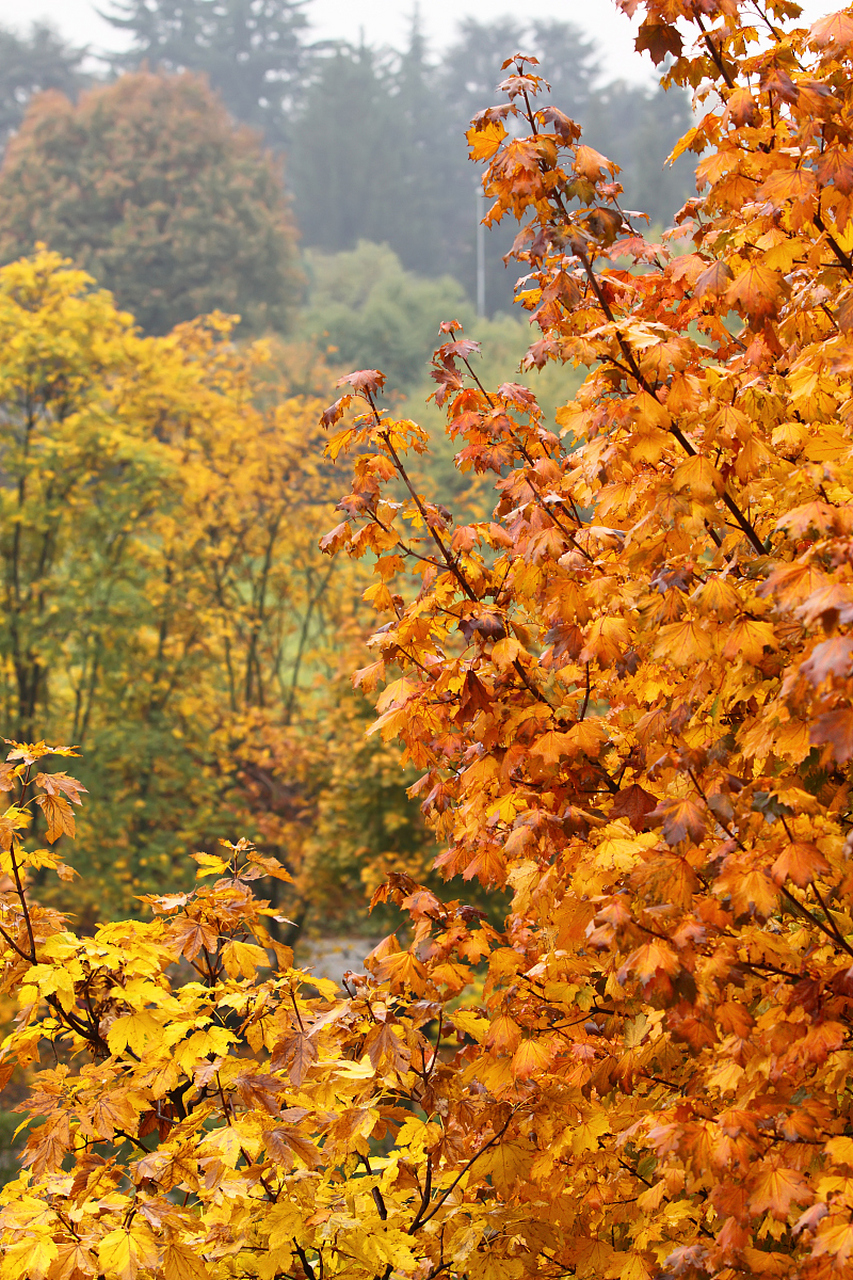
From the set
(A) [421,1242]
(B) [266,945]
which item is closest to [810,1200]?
(A) [421,1242]

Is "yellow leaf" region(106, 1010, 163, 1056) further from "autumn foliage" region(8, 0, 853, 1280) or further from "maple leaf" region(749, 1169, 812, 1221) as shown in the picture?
"maple leaf" region(749, 1169, 812, 1221)

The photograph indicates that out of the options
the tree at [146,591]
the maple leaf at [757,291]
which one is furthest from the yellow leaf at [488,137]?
the tree at [146,591]

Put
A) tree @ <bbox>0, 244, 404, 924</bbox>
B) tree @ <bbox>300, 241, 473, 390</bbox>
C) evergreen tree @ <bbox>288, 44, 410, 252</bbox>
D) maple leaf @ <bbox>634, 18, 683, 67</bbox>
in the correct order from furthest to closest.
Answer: evergreen tree @ <bbox>288, 44, 410, 252</bbox>, tree @ <bbox>300, 241, 473, 390</bbox>, tree @ <bbox>0, 244, 404, 924</bbox>, maple leaf @ <bbox>634, 18, 683, 67</bbox>

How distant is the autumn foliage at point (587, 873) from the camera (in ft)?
6.68

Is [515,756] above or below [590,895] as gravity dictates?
above

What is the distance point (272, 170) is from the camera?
2894 cm

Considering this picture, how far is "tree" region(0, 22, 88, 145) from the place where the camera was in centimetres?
3869

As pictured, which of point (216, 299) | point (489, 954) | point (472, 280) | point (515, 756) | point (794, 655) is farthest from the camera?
point (472, 280)

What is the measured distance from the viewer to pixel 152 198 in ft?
88.8

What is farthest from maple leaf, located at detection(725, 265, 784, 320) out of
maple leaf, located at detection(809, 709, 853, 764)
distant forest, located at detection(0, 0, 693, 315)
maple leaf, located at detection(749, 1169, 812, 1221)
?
distant forest, located at detection(0, 0, 693, 315)

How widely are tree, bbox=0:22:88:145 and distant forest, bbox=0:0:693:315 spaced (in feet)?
0.15

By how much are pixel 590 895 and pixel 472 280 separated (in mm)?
40546

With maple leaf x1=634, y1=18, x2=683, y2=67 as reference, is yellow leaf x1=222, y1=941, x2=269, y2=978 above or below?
below

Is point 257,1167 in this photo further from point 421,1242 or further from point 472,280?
point 472,280
